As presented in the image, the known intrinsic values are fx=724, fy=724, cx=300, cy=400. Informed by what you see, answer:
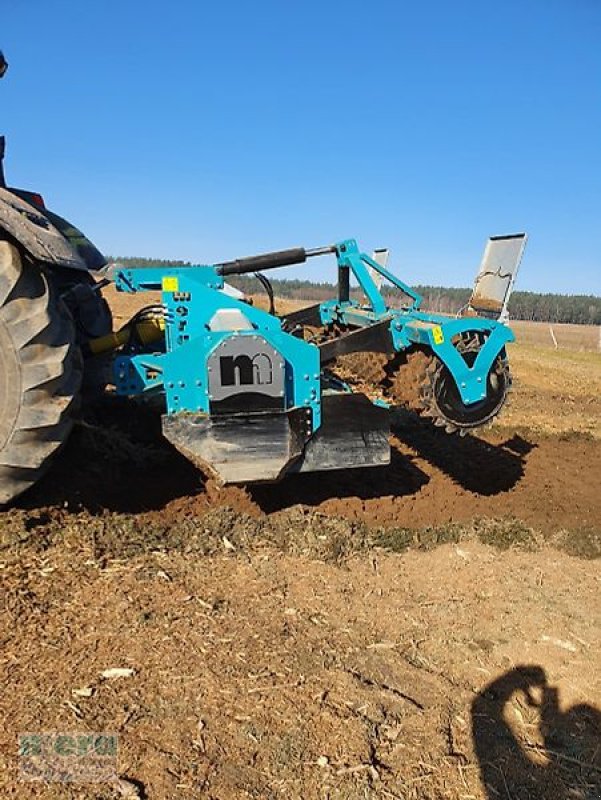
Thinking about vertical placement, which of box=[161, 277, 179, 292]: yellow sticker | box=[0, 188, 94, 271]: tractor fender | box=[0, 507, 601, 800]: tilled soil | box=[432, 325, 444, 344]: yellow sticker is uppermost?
box=[0, 188, 94, 271]: tractor fender

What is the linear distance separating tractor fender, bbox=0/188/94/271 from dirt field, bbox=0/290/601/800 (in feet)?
5.00

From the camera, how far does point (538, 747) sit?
10.1ft

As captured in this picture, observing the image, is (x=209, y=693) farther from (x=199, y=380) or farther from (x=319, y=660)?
(x=199, y=380)

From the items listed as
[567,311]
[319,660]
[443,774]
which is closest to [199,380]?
[319,660]

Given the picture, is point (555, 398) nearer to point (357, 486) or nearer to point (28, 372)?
point (357, 486)

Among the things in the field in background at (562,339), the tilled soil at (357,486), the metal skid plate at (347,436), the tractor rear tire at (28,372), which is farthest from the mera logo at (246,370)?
the field in background at (562,339)

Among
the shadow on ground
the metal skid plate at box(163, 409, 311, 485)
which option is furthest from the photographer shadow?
the shadow on ground

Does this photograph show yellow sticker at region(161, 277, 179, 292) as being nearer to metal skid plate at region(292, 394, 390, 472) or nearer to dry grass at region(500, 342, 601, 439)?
metal skid plate at region(292, 394, 390, 472)

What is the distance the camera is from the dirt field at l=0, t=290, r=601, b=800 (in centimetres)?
279

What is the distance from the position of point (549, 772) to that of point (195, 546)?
2.38 meters

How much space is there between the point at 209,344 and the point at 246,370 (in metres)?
0.28

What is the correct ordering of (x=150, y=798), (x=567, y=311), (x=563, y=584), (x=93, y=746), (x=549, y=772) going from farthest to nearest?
(x=567, y=311) → (x=563, y=584) → (x=549, y=772) → (x=93, y=746) → (x=150, y=798)

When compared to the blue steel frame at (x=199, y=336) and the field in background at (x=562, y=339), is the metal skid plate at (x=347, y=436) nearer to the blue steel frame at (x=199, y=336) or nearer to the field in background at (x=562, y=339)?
the blue steel frame at (x=199, y=336)

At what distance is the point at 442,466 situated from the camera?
6852 millimetres
